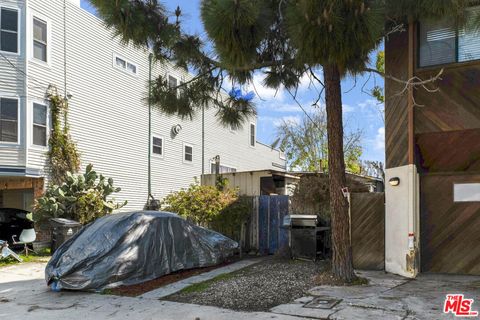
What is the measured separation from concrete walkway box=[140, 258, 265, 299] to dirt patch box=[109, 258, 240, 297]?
7.0 inches

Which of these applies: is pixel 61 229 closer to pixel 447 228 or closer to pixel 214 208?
pixel 214 208

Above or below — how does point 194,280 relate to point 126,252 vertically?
below

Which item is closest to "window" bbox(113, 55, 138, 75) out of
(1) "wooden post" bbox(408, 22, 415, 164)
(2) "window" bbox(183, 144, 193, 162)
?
(2) "window" bbox(183, 144, 193, 162)

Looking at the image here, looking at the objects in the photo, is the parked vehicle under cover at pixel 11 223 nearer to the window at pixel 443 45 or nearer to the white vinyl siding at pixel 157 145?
the white vinyl siding at pixel 157 145

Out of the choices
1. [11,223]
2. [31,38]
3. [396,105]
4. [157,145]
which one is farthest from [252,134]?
[396,105]

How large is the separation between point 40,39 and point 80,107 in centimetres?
266

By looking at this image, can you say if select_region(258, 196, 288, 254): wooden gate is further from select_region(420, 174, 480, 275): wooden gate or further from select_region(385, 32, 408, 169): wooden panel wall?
select_region(420, 174, 480, 275): wooden gate

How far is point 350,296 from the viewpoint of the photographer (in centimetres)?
727

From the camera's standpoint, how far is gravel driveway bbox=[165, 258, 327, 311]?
7387mm

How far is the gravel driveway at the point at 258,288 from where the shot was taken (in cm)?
739

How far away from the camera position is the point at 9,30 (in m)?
14.8

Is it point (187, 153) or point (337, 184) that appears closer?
point (337, 184)

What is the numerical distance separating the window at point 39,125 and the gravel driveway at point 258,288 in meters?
8.87

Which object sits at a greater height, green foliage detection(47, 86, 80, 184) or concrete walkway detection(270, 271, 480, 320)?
green foliage detection(47, 86, 80, 184)
